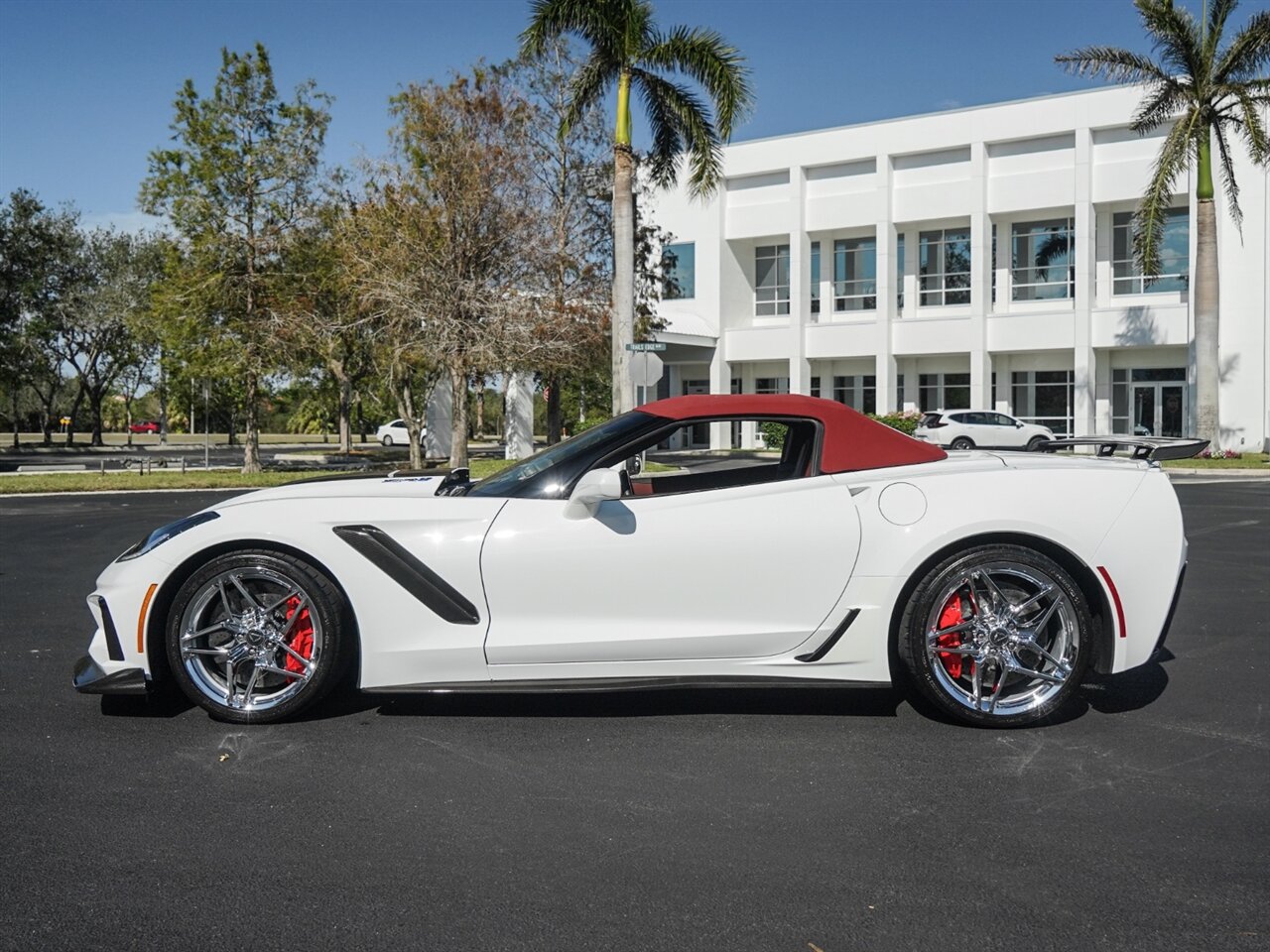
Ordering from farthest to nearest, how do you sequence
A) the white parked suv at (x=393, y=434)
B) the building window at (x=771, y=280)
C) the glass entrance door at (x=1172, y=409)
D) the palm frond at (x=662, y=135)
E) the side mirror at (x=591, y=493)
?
the white parked suv at (x=393, y=434), the building window at (x=771, y=280), the glass entrance door at (x=1172, y=409), the palm frond at (x=662, y=135), the side mirror at (x=591, y=493)

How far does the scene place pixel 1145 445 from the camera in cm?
557

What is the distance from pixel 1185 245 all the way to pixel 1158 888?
38.4m

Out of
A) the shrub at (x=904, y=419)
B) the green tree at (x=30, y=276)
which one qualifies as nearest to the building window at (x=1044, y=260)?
the shrub at (x=904, y=419)

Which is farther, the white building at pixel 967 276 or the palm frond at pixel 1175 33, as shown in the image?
the white building at pixel 967 276

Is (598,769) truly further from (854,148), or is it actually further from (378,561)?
(854,148)

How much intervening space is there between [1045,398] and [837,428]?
122 feet

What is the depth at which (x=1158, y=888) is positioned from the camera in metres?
3.30

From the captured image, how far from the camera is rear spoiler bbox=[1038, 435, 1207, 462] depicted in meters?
5.45

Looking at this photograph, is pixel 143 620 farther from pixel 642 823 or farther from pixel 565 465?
pixel 642 823

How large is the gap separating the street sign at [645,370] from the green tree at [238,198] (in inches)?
444

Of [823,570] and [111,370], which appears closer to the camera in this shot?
[823,570]

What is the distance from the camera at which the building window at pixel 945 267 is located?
4072cm

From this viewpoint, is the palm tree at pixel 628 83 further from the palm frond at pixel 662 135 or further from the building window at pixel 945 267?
the building window at pixel 945 267

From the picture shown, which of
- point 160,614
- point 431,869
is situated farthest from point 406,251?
point 431,869
